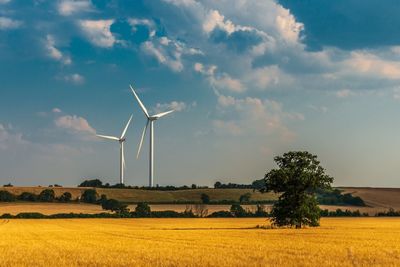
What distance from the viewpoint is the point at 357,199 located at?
593 ft

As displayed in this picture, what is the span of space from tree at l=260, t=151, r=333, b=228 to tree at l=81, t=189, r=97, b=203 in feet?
389

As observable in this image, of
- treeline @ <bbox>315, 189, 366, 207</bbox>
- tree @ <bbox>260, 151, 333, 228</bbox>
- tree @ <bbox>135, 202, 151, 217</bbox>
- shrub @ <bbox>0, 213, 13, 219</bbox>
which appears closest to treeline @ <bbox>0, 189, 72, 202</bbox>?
shrub @ <bbox>0, 213, 13, 219</bbox>

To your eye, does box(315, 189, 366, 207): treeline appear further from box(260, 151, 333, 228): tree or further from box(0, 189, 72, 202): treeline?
box(260, 151, 333, 228): tree

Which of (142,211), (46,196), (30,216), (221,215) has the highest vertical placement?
(46,196)

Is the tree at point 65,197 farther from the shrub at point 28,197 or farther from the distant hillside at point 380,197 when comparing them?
the distant hillside at point 380,197

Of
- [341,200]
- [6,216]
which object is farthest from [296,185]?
[341,200]

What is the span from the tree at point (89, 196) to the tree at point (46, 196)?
28.6 ft

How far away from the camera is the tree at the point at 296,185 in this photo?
80875 mm

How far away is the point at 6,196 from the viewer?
187375 millimetres

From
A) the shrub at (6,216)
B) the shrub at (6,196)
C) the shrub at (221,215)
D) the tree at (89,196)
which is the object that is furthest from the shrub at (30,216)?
the tree at (89,196)

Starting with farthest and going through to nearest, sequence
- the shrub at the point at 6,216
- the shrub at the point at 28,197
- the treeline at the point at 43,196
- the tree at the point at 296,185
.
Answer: the shrub at the point at 28,197
the treeline at the point at 43,196
the shrub at the point at 6,216
the tree at the point at 296,185

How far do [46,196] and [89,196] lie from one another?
12.0 metres

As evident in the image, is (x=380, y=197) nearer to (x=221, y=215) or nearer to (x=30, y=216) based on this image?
(x=221, y=215)

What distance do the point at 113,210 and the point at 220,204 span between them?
38313mm
